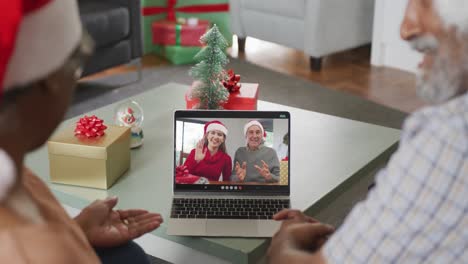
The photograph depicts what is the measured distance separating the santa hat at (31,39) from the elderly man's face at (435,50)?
48 cm

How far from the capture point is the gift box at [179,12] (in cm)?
418

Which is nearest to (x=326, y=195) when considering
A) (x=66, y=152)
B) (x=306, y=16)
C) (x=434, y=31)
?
(x=66, y=152)

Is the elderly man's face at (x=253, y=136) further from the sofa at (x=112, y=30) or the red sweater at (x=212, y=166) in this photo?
the sofa at (x=112, y=30)

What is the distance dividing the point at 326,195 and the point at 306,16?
2.33 m

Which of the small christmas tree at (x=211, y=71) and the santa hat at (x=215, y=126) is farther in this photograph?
the small christmas tree at (x=211, y=71)

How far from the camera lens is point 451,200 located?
84 centimetres

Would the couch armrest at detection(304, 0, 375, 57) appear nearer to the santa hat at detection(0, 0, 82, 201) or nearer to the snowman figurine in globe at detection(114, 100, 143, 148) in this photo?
the snowman figurine in globe at detection(114, 100, 143, 148)

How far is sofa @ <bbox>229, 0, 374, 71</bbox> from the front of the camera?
3928 mm

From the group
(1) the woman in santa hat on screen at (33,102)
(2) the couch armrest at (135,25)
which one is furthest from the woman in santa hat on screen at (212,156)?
(2) the couch armrest at (135,25)

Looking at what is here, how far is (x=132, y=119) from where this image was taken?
2.12 meters

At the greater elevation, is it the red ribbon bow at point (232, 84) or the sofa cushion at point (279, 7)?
the red ribbon bow at point (232, 84)

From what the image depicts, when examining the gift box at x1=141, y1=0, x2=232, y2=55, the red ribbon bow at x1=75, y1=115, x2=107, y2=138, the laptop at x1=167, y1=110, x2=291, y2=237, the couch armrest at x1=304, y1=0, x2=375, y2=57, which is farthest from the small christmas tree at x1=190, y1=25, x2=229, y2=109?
the gift box at x1=141, y1=0, x2=232, y2=55

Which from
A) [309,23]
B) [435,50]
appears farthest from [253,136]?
[309,23]

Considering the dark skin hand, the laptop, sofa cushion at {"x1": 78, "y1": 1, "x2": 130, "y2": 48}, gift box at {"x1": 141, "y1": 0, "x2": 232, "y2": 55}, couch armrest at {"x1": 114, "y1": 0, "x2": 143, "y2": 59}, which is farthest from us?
gift box at {"x1": 141, "y1": 0, "x2": 232, "y2": 55}
